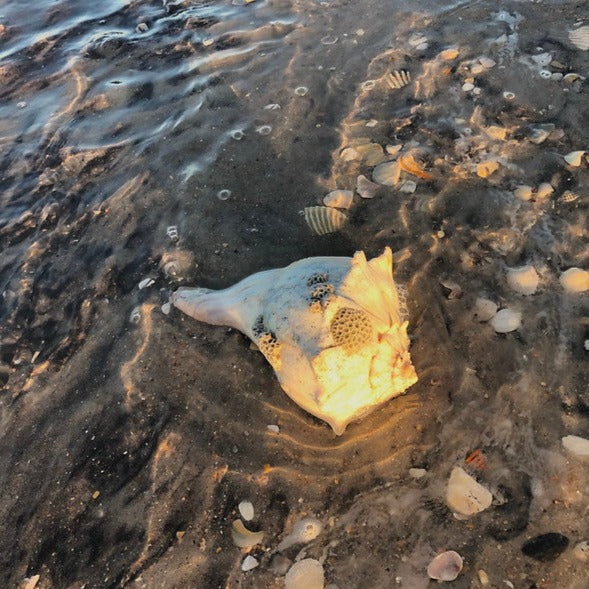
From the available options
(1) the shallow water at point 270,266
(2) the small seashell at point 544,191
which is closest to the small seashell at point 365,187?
(1) the shallow water at point 270,266

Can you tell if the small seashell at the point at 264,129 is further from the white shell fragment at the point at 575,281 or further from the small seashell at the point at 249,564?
the small seashell at the point at 249,564

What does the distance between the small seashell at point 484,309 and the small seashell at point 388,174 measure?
49.5 inches

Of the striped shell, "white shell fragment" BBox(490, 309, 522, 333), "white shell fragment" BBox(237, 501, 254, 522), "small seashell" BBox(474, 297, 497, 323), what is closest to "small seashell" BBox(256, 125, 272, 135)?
the striped shell

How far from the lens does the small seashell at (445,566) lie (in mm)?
2595

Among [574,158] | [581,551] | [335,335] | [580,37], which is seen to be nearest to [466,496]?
[581,551]

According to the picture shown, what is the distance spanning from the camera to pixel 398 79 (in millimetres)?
4953

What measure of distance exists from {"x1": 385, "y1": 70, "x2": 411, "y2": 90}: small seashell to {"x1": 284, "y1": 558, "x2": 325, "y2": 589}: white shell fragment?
4.17 m

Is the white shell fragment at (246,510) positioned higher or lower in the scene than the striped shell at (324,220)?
lower

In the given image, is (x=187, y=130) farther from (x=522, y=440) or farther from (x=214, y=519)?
(x=522, y=440)

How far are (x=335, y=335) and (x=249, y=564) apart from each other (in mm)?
1338

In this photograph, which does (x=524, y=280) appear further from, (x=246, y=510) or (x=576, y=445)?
(x=246, y=510)

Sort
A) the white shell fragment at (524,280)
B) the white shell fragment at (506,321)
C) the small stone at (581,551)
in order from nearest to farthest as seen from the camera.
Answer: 1. the small stone at (581,551)
2. the white shell fragment at (506,321)
3. the white shell fragment at (524,280)

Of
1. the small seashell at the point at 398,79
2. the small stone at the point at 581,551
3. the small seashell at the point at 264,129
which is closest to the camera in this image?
the small stone at the point at 581,551

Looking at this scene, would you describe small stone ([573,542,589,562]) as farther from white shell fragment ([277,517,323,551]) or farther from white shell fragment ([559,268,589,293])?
white shell fragment ([559,268,589,293])
